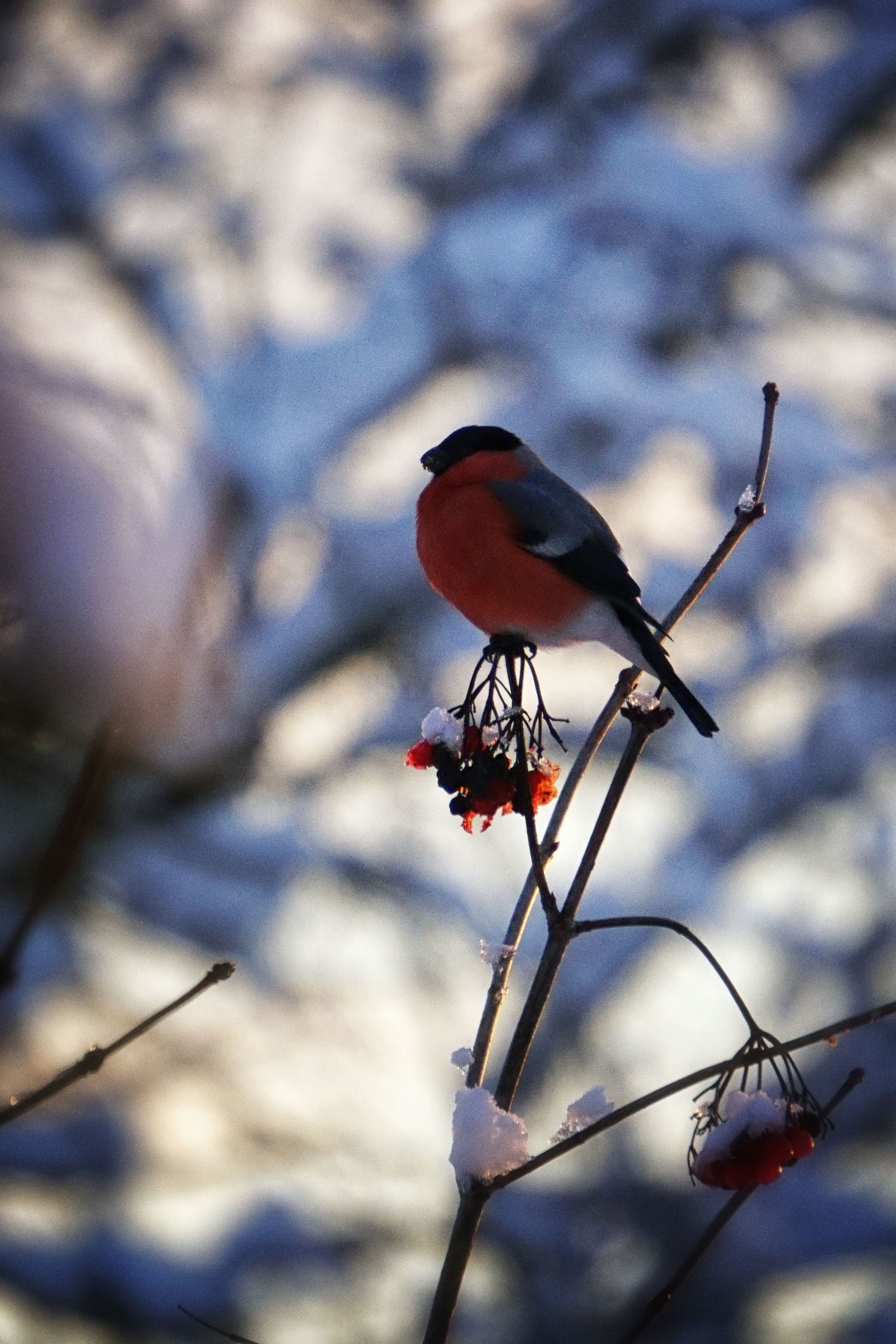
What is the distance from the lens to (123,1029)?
248 centimetres

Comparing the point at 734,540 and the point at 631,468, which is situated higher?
the point at 631,468

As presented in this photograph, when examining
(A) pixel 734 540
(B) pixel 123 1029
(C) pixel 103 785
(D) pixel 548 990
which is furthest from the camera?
(B) pixel 123 1029

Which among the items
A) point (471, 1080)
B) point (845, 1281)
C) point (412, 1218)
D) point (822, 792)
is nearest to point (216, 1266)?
point (412, 1218)

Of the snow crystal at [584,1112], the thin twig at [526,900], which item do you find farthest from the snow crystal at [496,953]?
the snow crystal at [584,1112]

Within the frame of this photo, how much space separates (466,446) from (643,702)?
0.42m

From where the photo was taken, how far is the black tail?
3.03 ft

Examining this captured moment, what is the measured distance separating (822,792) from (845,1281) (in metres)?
1.29

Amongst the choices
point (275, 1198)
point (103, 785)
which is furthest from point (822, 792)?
point (103, 785)

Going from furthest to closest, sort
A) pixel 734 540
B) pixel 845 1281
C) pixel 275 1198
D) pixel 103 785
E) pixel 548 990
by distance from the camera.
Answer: pixel 845 1281, pixel 275 1198, pixel 734 540, pixel 548 990, pixel 103 785

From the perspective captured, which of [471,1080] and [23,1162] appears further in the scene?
[23,1162]

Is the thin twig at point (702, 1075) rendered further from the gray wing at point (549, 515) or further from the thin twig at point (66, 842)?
the gray wing at point (549, 515)

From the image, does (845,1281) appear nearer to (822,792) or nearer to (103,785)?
(822,792)

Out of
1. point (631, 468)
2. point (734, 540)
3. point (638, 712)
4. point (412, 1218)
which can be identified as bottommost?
point (638, 712)

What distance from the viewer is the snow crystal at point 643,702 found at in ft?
2.74
